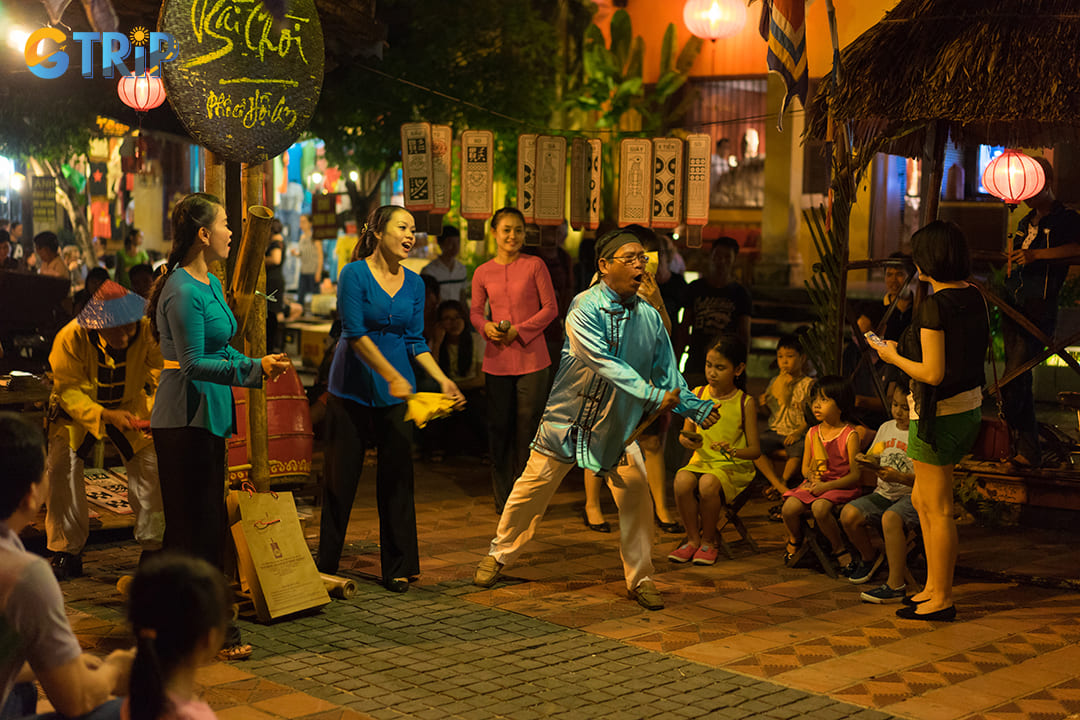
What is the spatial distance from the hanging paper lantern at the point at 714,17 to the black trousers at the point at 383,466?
1427 cm

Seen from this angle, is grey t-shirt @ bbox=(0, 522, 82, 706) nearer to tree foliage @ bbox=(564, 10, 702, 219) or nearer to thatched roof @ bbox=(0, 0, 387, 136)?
thatched roof @ bbox=(0, 0, 387, 136)

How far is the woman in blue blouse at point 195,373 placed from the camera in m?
5.52

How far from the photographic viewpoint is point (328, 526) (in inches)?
279

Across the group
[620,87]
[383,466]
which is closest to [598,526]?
[383,466]

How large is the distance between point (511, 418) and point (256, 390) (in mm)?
3063

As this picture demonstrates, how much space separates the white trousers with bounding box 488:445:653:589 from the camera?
21.9ft

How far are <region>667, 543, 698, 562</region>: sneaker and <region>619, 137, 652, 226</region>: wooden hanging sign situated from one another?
10.9ft

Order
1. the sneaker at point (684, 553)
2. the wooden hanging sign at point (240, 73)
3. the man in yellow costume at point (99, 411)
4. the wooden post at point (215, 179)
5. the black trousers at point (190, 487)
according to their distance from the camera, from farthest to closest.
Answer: the sneaker at point (684, 553)
the man in yellow costume at point (99, 411)
the wooden post at point (215, 179)
the wooden hanging sign at point (240, 73)
the black trousers at point (190, 487)

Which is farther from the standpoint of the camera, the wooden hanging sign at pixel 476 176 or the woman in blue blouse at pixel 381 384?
the wooden hanging sign at pixel 476 176

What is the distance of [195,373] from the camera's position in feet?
18.1

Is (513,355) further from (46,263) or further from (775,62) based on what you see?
(46,263)

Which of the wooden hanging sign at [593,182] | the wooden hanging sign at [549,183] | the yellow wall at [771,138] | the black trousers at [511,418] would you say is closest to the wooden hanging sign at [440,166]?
the wooden hanging sign at [549,183]

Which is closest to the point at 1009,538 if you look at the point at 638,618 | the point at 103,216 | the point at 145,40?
the point at 638,618

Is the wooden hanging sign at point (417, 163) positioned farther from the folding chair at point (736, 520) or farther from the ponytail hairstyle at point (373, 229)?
the folding chair at point (736, 520)
